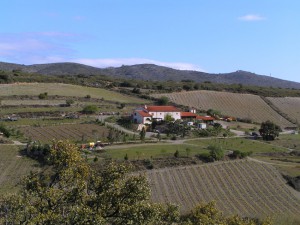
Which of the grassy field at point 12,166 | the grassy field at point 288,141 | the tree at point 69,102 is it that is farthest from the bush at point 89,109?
the grassy field at point 288,141

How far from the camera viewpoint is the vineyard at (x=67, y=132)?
58963mm

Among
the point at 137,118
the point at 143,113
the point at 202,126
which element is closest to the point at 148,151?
the point at 137,118

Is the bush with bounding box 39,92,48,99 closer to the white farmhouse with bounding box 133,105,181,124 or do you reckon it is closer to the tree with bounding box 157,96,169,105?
the white farmhouse with bounding box 133,105,181,124

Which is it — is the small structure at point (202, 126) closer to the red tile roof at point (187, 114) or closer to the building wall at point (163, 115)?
the building wall at point (163, 115)

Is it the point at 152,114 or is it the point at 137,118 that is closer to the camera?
the point at 137,118

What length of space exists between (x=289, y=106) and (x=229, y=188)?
71342 millimetres

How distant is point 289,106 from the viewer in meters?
109

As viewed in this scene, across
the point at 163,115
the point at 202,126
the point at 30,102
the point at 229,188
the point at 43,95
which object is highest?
the point at 43,95

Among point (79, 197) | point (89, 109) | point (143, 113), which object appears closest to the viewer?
point (79, 197)

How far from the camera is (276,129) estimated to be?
243ft

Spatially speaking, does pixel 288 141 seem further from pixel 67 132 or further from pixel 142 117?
pixel 67 132

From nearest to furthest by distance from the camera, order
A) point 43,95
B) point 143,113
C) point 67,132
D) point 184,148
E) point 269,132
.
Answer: point 184,148 < point 67,132 < point 269,132 < point 143,113 < point 43,95

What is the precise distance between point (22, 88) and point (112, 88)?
23.9 meters

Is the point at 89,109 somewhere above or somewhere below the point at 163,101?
below
